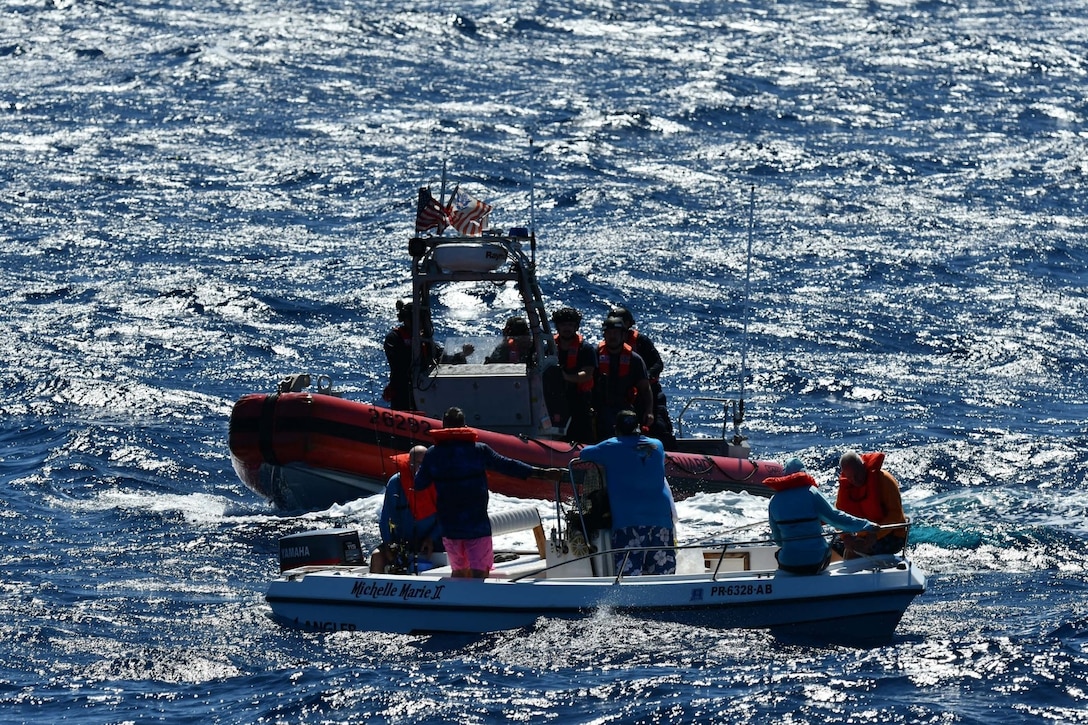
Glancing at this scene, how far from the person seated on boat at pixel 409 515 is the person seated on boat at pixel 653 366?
303 cm

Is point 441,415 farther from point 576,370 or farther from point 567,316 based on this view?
point 567,316

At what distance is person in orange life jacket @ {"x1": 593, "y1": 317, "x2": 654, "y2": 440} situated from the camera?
14047 millimetres

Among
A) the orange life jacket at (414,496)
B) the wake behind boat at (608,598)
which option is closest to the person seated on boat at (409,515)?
the orange life jacket at (414,496)

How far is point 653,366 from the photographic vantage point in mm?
14906

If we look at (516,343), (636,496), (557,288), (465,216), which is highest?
(465,216)

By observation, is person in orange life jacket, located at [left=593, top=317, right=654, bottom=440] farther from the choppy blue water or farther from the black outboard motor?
the black outboard motor

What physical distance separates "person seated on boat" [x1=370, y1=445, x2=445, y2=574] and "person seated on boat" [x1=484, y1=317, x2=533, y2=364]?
15.4ft

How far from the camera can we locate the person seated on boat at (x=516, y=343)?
53.1 feet

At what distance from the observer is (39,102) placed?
3791cm

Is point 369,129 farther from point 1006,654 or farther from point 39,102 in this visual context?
point 1006,654

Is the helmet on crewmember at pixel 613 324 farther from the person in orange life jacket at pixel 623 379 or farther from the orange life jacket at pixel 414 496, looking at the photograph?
the orange life jacket at pixel 414 496

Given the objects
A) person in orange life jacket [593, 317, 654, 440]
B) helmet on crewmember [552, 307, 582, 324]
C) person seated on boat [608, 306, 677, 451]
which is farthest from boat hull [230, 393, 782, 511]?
helmet on crewmember [552, 307, 582, 324]

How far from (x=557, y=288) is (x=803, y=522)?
1435 centimetres

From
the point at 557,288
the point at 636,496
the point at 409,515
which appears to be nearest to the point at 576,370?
the point at 409,515
